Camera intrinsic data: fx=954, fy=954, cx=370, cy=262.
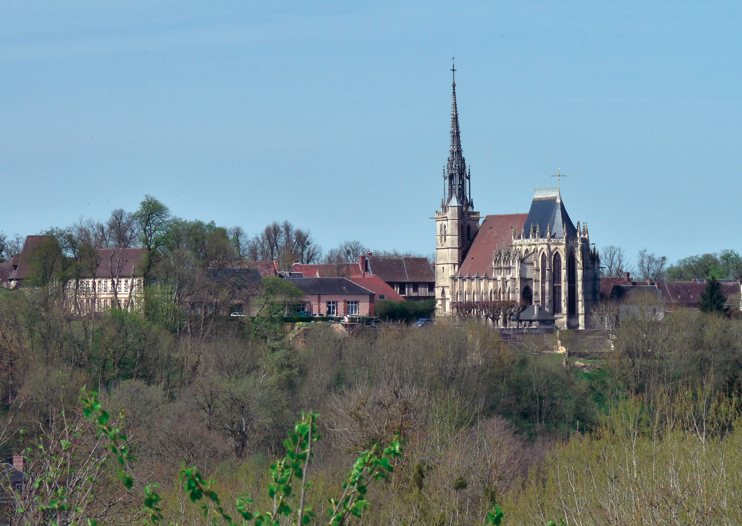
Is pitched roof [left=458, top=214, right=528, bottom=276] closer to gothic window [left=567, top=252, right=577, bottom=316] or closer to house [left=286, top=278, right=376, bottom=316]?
gothic window [left=567, top=252, right=577, bottom=316]

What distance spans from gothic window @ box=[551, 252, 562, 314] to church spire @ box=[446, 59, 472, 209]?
1303cm

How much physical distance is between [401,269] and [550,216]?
23.4m

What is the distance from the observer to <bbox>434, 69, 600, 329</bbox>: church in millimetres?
74375

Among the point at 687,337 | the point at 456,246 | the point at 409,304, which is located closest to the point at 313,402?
the point at 687,337

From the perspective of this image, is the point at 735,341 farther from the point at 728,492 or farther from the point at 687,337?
the point at 728,492

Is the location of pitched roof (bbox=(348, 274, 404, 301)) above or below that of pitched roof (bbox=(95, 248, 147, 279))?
below

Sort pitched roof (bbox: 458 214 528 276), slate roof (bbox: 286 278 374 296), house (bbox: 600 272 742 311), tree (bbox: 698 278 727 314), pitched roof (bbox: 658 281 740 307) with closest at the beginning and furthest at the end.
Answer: tree (bbox: 698 278 727 314) → slate roof (bbox: 286 278 374 296) → house (bbox: 600 272 742 311) → pitched roof (bbox: 458 214 528 276) → pitched roof (bbox: 658 281 740 307)

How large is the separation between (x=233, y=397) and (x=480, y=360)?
15477mm

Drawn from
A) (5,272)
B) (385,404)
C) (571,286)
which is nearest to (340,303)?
(571,286)

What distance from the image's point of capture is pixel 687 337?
52.9m

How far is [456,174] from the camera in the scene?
3332 inches

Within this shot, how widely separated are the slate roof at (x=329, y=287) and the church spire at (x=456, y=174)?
49.0ft

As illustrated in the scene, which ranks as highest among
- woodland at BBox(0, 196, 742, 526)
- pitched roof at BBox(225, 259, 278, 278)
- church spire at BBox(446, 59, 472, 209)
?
church spire at BBox(446, 59, 472, 209)

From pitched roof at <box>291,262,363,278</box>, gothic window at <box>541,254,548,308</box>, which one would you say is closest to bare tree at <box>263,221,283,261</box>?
pitched roof at <box>291,262,363,278</box>
